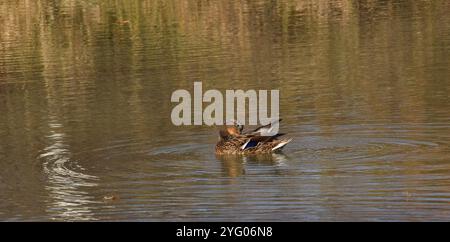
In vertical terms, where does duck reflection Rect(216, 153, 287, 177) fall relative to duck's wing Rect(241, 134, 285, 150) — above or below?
below

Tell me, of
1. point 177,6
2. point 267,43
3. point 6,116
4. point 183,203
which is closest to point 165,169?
point 183,203

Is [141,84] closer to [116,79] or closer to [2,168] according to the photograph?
[116,79]

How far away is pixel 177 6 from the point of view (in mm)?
37688

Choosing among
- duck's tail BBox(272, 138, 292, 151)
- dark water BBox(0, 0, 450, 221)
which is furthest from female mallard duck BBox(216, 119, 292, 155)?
dark water BBox(0, 0, 450, 221)

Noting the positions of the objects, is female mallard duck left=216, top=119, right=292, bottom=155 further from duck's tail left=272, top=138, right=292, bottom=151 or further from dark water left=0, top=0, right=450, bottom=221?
dark water left=0, top=0, right=450, bottom=221

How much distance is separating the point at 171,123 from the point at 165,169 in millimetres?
3577

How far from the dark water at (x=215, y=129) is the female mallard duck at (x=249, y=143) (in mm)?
176

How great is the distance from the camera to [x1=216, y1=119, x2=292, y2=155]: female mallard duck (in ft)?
53.7

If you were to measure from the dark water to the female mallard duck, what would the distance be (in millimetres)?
176

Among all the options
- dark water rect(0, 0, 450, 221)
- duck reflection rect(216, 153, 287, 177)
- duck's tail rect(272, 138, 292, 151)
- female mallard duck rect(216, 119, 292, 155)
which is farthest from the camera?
female mallard duck rect(216, 119, 292, 155)

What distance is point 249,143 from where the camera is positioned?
16.5m

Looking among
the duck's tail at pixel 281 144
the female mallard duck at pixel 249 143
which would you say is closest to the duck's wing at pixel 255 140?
the female mallard duck at pixel 249 143

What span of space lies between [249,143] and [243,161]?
0.37 metres

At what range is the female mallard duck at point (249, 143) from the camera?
16375 millimetres
